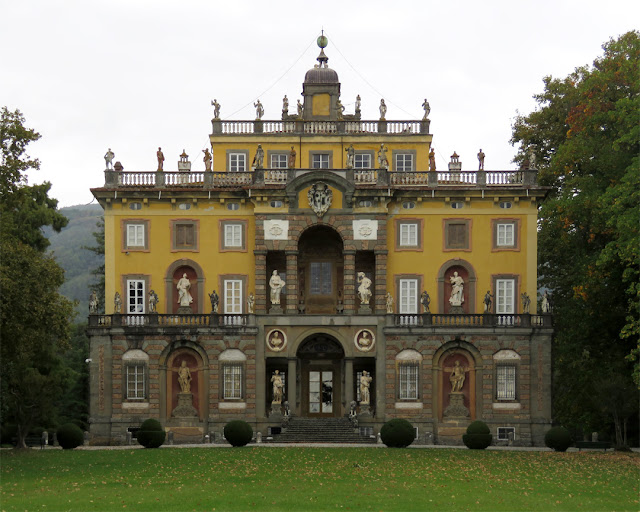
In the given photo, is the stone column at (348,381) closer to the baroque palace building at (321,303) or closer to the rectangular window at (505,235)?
the baroque palace building at (321,303)

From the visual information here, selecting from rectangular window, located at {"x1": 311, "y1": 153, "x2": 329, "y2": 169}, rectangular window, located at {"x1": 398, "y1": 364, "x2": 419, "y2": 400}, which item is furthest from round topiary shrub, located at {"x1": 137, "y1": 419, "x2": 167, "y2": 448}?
rectangular window, located at {"x1": 311, "y1": 153, "x2": 329, "y2": 169}

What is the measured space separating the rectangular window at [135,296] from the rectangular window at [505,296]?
61.7 ft

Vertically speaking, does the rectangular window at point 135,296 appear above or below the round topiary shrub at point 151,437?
above

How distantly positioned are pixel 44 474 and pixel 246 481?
819 cm

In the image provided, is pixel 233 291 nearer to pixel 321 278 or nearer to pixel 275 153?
pixel 321 278

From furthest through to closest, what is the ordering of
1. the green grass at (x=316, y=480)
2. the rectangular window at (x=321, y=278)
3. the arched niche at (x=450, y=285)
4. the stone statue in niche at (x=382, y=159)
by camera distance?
the rectangular window at (x=321, y=278)
the stone statue in niche at (x=382, y=159)
the arched niche at (x=450, y=285)
the green grass at (x=316, y=480)

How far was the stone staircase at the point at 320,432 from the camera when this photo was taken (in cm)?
5928

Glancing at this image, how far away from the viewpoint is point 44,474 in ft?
145

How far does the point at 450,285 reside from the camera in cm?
6456

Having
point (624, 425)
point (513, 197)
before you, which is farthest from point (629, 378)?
point (513, 197)

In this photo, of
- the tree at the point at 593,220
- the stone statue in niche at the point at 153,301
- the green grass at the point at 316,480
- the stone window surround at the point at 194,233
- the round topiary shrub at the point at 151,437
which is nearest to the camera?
the green grass at the point at 316,480

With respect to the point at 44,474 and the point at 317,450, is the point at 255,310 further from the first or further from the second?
the point at 44,474

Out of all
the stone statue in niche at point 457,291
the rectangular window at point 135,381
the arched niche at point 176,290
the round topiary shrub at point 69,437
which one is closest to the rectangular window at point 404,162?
the stone statue in niche at point 457,291

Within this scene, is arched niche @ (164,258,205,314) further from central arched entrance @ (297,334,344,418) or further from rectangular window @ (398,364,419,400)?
rectangular window @ (398,364,419,400)
